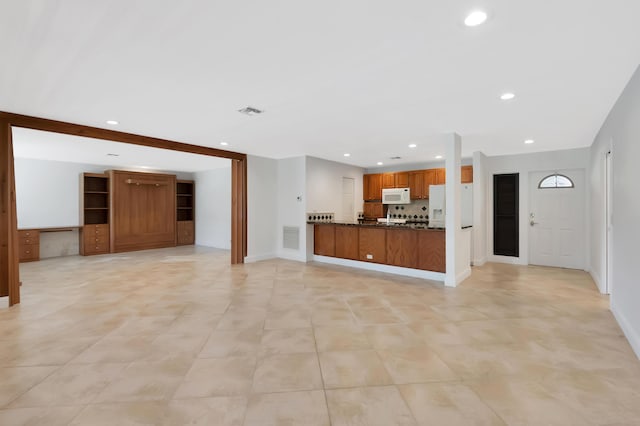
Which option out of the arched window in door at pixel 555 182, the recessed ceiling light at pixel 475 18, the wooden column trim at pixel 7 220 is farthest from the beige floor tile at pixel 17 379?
the arched window in door at pixel 555 182

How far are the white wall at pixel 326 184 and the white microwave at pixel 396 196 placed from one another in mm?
911

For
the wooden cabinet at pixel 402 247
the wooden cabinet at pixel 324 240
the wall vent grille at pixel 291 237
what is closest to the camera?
the wooden cabinet at pixel 402 247

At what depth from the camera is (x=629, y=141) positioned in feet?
9.69

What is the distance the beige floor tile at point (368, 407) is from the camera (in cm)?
183

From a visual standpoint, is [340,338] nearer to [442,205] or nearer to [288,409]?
[288,409]

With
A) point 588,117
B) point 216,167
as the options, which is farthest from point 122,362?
point 216,167

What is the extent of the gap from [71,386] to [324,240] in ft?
17.2

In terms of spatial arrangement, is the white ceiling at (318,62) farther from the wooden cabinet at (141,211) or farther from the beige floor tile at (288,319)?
the wooden cabinet at (141,211)

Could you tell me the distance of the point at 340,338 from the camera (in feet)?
9.84

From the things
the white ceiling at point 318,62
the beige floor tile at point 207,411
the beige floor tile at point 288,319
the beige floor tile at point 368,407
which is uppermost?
the white ceiling at point 318,62

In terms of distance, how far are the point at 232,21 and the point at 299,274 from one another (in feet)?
14.8

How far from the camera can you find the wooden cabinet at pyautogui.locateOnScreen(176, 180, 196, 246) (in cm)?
1017

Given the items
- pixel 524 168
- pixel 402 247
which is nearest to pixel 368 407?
pixel 402 247

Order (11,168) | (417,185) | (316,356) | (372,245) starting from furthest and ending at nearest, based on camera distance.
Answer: (417,185), (372,245), (11,168), (316,356)
